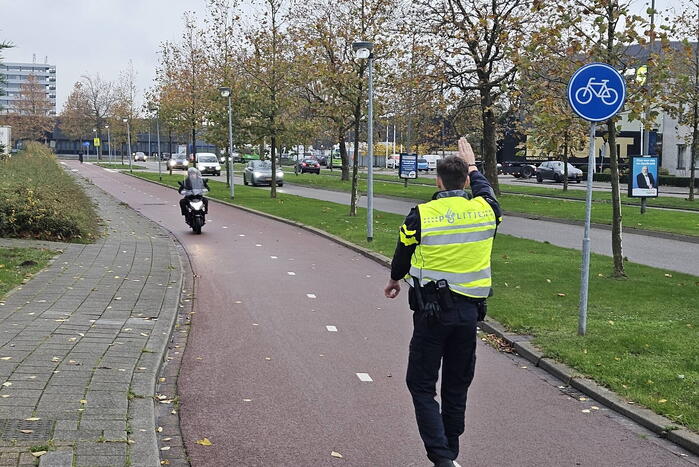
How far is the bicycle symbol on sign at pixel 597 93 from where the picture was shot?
26.5ft

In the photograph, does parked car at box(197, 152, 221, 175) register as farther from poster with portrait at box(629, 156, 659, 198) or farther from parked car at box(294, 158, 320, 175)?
poster with portrait at box(629, 156, 659, 198)

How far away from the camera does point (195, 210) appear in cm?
1872

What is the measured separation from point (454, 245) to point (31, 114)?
90232mm

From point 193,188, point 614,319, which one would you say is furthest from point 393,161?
point 614,319

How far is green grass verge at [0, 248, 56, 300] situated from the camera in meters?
10.3

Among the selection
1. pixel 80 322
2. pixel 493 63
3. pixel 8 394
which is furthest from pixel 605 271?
pixel 493 63

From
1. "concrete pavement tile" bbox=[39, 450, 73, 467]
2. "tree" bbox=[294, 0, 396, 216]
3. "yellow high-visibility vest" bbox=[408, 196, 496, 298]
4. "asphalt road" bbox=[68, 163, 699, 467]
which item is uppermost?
"tree" bbox=[294, 0, 396, 216]

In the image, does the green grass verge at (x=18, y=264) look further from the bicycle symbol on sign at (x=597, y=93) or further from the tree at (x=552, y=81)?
the tree at (x=552, y=81)

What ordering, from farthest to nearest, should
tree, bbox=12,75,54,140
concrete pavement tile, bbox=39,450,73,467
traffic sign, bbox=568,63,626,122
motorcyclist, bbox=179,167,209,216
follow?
tree, bbox=12,75,54,140 < motorcyclist, bbox=179,167,209,216 < traffic sign, bbox=568,63,626,122 < concrete pavement tile, bbox=39,450,73,467

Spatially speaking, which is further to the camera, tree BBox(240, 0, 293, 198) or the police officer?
tree BBox(240, 0, 293, 198)

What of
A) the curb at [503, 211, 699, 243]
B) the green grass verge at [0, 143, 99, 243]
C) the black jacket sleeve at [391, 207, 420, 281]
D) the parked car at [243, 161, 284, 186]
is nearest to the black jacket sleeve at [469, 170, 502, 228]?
the black jacket sleeve at [391, 207, 420, 281]

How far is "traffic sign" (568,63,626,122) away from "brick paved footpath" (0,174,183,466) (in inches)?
187

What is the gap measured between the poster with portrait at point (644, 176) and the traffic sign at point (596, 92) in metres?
13.8

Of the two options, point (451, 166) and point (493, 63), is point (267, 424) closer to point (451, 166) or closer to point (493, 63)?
point (451, 166)
